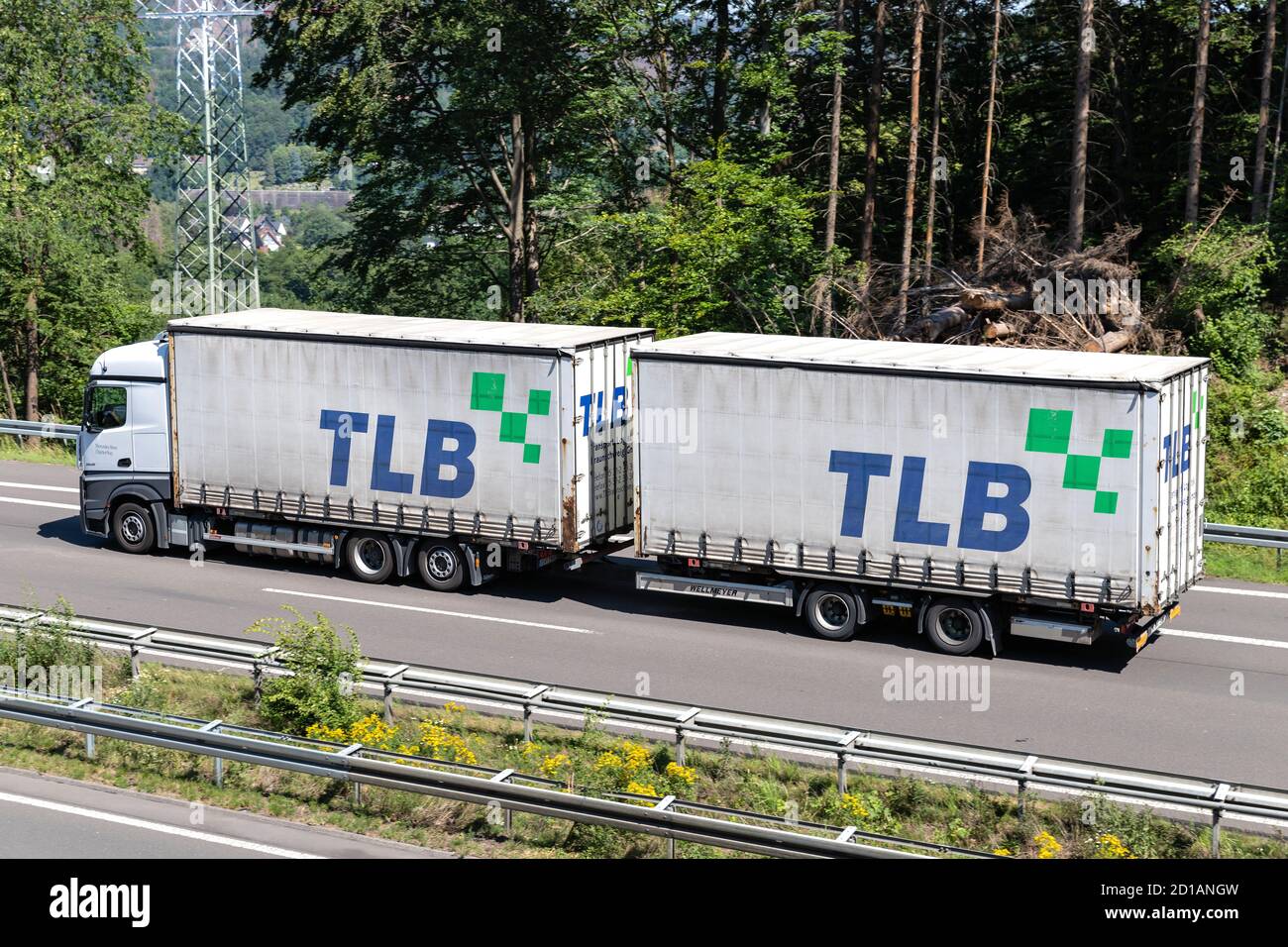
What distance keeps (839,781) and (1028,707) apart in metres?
4.12

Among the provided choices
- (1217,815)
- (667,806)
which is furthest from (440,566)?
(1217,815)

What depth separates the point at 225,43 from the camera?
144 ft

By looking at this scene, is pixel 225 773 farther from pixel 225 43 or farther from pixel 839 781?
pixel 225 43

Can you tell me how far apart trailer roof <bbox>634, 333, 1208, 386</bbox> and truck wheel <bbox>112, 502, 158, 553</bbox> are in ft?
29.5

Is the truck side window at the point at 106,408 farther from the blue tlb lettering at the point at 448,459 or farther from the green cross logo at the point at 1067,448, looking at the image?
the green cross logo at the point at 1067,448

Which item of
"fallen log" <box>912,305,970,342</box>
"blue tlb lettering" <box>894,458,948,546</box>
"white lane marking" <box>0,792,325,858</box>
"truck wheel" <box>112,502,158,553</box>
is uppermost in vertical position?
"fallen log" <box>912,305,970,342</box>

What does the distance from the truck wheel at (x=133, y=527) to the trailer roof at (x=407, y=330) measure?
3.20 m

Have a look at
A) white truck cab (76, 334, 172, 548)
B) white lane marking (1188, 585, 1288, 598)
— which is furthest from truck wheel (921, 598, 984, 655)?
white truck cab (76, 334, 172, 548)

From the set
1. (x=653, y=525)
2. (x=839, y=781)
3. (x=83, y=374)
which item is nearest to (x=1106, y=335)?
(x=653, y=525)

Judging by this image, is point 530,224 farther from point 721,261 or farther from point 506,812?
point 506,812

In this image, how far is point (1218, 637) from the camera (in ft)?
61.8

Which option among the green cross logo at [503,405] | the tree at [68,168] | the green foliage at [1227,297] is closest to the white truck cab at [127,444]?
the green cross logo at [503,405]

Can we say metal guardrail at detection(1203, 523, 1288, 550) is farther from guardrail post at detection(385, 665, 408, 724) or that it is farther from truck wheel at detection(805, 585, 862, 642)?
guardrail post at detection(385, 665, 408, 724)

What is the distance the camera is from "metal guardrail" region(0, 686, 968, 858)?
10641 millimetres
